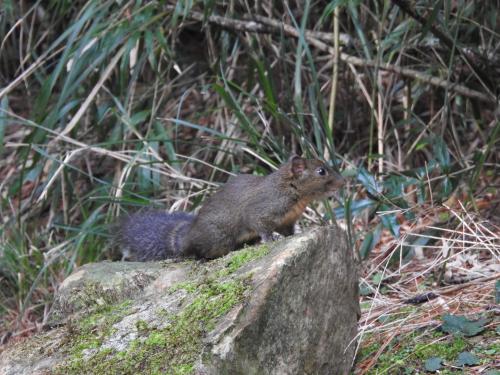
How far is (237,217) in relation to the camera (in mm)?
3385

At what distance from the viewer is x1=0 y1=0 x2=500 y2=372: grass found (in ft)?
13.7

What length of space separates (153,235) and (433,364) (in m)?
1.48

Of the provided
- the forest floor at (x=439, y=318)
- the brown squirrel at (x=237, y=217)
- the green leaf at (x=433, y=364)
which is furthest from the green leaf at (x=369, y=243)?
the green leaf at (x=433, y=364)

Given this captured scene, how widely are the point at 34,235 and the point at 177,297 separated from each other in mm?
2671

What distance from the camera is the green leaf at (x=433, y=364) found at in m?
2.73

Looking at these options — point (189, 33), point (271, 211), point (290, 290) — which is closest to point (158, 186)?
point (271, 211)

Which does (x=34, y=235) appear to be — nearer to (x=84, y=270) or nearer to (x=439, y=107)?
(x=84, y=270)

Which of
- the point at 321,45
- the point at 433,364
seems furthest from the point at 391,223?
the point at 321,45

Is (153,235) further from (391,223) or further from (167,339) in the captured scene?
(167,339)

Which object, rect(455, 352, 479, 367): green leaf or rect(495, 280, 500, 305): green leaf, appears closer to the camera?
rect(455, 352, 479, 367): green leaf

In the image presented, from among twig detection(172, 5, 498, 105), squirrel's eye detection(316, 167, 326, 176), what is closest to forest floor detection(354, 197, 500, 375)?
squirrel's eye detection(316, 167, 326, 176)

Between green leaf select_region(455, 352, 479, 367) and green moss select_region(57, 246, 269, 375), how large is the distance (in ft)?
2.70

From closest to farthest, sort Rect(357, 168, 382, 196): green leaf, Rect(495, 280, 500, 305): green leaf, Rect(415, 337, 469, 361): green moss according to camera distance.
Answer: Rect(415, 337, 469, 361): green moss
Rect(495, 280, 500, 305): green leaf
Rect(357, 168, 382, 196): green leaf

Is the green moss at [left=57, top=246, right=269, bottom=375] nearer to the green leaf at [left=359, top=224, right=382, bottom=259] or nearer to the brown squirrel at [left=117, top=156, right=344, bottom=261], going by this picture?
the brown squirrel at [left=117, top=156, right=344, bottom=261]
